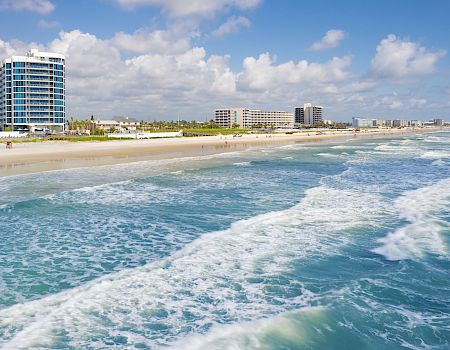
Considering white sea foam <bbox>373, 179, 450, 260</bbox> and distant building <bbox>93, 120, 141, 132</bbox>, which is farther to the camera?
distant building <bbox>93, 120, 141, 132</bbox>

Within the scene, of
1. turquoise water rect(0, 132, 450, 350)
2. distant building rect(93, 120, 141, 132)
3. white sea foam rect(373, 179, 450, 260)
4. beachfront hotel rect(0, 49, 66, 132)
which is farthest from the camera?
distant building rect(93, 120, 141, 132)

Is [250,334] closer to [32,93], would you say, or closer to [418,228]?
[418,228]

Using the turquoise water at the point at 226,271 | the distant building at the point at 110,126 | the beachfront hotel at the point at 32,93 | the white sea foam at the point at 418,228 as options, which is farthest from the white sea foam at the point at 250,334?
the distant building at the point at 110,126

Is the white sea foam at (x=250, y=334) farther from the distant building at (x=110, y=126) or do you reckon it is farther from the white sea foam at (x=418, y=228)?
the distant building at (x=110, y=126)

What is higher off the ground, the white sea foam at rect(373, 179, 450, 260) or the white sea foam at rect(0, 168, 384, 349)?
the white sea foam at rect(373, 179, 450, 260)

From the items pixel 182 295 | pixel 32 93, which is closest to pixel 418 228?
pixel 182 295

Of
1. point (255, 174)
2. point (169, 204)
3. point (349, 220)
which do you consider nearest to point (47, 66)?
point (255, 174)

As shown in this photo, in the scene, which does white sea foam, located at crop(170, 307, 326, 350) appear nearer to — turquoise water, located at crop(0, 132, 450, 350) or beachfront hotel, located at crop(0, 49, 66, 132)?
turquoise water, located at crop(0, 132, 450, 350)

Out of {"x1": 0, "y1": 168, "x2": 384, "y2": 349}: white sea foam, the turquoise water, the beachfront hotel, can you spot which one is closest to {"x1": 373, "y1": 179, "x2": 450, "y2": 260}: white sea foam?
the turquoise water
